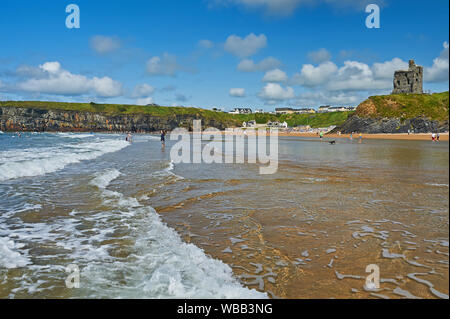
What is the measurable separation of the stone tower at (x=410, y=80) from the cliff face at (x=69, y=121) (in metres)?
141

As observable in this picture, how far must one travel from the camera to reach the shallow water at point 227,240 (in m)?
4.22

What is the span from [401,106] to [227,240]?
11406 cm

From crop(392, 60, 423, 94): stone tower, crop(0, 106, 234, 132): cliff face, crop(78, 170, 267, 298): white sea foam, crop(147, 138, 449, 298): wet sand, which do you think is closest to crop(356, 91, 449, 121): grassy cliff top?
crop(392, 60, 423, 94): stone tower

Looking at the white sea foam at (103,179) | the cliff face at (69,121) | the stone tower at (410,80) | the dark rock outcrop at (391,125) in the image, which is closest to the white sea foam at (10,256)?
the white sea foam at (103,179)

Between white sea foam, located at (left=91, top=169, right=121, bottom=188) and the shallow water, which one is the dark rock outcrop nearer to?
the shallow water

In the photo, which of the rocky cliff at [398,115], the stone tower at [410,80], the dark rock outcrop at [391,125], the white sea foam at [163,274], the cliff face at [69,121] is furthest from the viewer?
the cliff face at [69,121]

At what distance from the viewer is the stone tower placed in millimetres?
124750

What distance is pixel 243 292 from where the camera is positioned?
13.3 feet

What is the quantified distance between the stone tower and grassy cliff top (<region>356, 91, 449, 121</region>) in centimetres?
1906

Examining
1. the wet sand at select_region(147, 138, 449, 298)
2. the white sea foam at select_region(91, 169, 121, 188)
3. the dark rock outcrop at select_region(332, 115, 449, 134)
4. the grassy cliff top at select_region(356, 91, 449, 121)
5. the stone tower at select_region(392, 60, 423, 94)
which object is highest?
the stone tower at select_region(392, 60, 423, 94)

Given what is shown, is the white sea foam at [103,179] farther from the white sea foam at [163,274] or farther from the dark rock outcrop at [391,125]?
the dark rock outcrop at [391,125]

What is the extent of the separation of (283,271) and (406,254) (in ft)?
7.34

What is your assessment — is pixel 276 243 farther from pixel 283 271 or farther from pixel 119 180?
pixel 119 180
